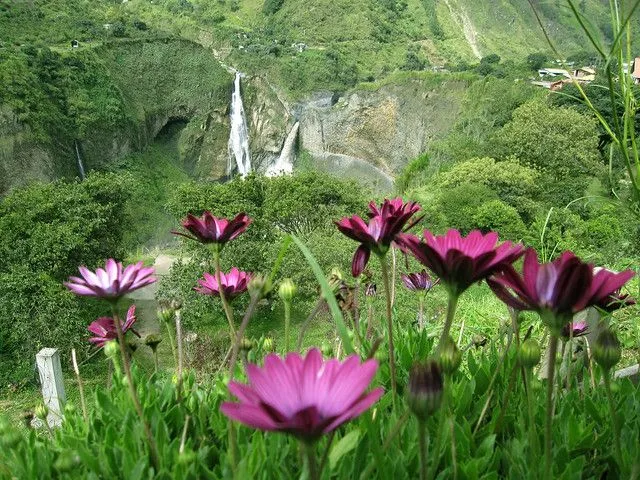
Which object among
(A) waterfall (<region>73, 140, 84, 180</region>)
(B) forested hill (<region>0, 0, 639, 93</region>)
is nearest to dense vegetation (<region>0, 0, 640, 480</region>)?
(A) waterfall (<region>73, 140, 84, 180</region>)

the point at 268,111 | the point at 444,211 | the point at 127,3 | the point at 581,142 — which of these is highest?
the point at 127,3

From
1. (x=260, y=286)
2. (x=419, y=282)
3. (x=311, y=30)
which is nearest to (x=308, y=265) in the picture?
(x=419, y=282)

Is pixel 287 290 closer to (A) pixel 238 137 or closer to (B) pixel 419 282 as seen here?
(B) pixel 419 282

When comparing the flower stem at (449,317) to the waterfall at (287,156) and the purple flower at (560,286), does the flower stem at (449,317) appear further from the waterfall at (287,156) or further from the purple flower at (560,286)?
the waterfall at (287,156)

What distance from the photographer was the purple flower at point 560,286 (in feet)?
1.89

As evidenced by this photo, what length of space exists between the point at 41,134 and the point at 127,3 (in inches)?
1293

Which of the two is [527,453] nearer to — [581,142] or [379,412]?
[379,412]

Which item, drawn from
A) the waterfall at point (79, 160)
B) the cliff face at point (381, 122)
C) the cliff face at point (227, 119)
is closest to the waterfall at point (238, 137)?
the cliff face at point (227, 119)

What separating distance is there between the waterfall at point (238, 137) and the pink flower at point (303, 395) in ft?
121

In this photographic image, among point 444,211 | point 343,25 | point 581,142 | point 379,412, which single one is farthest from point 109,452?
point 343,25

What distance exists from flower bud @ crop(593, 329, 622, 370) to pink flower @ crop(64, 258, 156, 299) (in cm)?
61

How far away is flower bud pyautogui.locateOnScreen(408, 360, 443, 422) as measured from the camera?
0.51 metres

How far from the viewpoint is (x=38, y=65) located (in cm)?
2847

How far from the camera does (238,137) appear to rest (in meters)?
37.8
